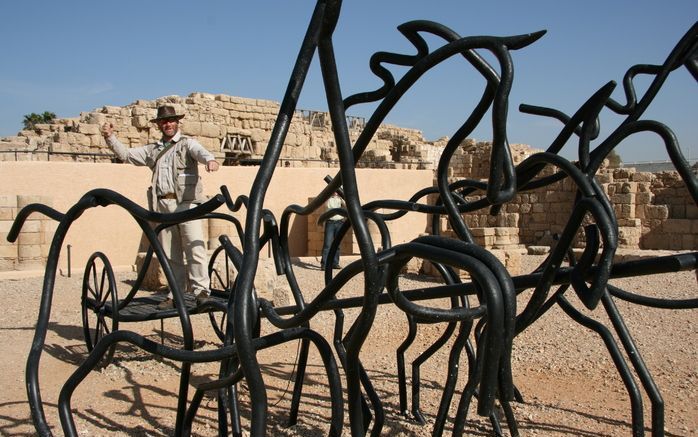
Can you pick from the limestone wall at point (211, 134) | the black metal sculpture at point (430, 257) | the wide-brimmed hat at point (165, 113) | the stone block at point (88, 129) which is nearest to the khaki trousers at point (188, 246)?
the wide-brimmed hat at point (165, 113)

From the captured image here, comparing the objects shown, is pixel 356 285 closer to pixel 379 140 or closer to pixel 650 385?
pixel 650 385

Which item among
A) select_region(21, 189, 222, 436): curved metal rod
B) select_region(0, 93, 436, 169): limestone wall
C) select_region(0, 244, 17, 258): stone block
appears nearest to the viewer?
select_region(21, 189, 222, 436): curved metal rod

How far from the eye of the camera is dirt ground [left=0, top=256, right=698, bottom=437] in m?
3.34

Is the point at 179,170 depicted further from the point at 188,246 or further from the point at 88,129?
the point at 88,129

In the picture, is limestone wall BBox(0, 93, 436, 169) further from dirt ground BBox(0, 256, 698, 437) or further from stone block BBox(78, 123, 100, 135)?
dirt ground BBox(0, 256, 698, 437)

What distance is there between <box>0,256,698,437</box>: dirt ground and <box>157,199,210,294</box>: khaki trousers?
1.62 feet

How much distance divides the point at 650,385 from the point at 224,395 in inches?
67.1

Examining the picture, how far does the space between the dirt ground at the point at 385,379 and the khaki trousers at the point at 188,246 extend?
0.49 meters

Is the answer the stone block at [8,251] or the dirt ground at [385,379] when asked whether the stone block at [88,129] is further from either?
the dirt ground at [385,379]

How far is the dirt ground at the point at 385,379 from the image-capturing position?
11.0ft

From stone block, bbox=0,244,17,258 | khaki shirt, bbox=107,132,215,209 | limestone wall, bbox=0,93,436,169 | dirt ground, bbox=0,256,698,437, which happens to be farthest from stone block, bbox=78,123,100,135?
khaki shirt, bbox=107,132,215,209

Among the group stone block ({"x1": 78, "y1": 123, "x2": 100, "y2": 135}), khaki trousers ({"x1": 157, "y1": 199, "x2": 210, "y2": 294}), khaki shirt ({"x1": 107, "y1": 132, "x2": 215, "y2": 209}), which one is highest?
stone block ({"x1": 78, "y1": 123, "x2": 100, "y2": 135})

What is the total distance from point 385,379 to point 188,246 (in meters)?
1.90

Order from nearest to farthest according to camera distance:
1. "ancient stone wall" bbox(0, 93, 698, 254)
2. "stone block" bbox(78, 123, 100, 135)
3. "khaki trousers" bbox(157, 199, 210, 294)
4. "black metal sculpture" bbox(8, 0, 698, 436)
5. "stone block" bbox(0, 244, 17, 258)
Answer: "black metal sculpture" bbox(8, 0, 698, 436) → "khaki trousers" bbox(157, 199, 210, 294) → "stone block" bbox(0, 244, 17, 258) → "ancient stone wall" bbox(0, 93, 698, 254) → "stone block" bbox(78, 123, 100, 135)
